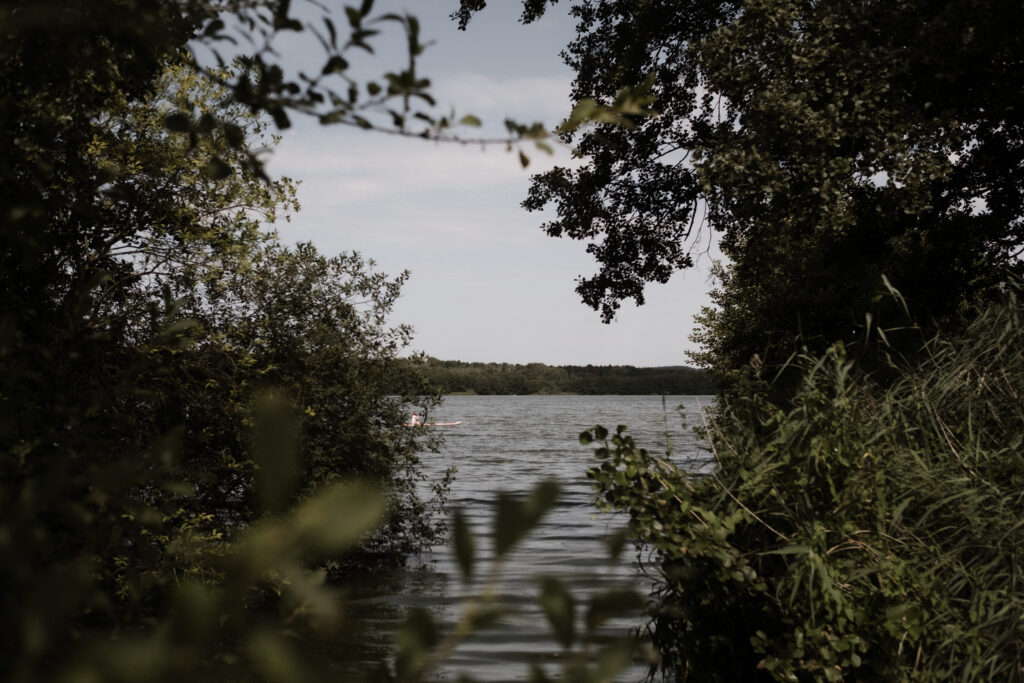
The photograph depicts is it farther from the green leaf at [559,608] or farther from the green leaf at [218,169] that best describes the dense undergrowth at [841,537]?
the green leaf at [559,608]

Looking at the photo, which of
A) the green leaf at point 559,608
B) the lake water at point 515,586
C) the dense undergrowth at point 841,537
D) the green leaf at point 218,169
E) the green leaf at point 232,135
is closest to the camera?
the green leaf at point 559,608

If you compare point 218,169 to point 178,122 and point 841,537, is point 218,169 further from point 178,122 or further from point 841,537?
point 841,537

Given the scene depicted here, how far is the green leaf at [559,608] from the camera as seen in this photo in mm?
896

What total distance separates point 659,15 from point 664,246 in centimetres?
349

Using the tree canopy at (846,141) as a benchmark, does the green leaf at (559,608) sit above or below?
below

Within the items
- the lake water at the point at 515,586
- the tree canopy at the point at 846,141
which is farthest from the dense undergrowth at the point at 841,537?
the tree canopy at the point at 846,141

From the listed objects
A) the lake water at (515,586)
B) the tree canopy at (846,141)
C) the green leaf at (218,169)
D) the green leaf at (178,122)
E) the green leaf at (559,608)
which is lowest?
the lake water at (515,586)

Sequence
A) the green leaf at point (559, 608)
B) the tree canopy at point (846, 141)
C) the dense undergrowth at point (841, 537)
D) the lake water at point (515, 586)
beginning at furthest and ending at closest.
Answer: the tree canopy at point (846, 141)
the dense undergrowth at point (841, 537)
the lake water at point (515, 586)
the green leaf at point (559, 608)

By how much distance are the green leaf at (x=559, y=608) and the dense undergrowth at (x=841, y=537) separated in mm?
3715

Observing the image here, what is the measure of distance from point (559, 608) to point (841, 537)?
463 cm

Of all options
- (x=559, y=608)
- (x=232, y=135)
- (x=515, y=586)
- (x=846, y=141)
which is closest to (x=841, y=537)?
(x=515, y=586)

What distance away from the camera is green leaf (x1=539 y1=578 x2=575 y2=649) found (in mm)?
896

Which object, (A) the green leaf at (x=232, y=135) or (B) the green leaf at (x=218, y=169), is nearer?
(B) the green leaf at (x=218, y=169)

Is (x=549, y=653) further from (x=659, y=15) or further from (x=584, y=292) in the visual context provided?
(x=659, y=15)
